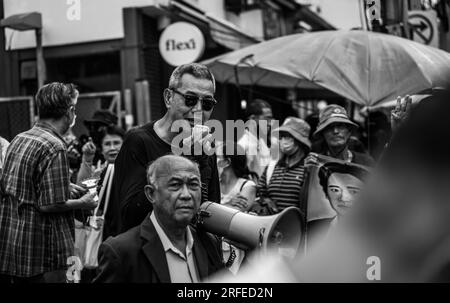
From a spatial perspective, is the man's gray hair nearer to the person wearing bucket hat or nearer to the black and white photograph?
the black and white photograph

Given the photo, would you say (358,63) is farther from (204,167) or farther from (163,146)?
(163,146)

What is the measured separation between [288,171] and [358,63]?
177cm

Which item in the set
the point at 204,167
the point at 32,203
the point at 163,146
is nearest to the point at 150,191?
the point at 163,146

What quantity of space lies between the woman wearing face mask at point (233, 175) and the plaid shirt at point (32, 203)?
1.92 m

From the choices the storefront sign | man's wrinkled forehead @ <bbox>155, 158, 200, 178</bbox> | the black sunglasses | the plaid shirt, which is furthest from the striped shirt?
the storefront sign

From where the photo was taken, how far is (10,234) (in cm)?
428

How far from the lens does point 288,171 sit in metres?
6.38

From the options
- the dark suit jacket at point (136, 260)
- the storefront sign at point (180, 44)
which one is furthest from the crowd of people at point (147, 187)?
the storefront sign at point (180, 44)

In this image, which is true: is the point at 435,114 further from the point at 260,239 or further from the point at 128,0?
the point at 128,0

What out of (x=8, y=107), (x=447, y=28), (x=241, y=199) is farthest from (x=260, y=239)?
(x=447, y=28)

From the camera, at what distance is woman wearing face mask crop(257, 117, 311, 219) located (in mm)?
6156

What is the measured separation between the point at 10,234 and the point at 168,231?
1546mm

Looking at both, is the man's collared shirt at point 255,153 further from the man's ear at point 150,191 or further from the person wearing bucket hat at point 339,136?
the man's ear at point 150,191

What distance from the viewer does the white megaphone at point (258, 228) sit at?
117 inches
